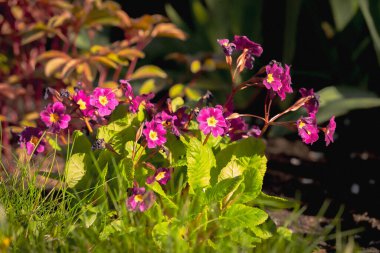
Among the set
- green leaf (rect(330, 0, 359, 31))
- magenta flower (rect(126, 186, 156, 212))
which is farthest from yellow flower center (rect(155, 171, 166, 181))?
green leaf (rect(330, 0, 359, 31))

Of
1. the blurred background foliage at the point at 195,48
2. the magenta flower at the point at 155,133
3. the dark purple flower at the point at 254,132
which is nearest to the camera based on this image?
the magenta flower at the point at 155,133

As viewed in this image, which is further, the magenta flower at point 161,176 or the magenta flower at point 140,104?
the magenta flower at point 140,104

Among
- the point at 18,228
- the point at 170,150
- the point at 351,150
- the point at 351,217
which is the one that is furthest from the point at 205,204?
the point at 351,150

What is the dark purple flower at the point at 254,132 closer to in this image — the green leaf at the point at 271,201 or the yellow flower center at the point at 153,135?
the green leaf at the point at 271,201

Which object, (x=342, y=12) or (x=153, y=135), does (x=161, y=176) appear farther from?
(x=342, y=12)

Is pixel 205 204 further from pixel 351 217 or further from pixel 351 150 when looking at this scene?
pixel 351 150

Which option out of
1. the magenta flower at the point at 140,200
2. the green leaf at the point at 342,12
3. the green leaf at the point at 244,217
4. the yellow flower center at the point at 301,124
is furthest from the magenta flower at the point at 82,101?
the green leaf at the point at 342,12

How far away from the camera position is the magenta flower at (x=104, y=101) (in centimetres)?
245

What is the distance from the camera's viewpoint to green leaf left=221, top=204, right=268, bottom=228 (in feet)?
7.61

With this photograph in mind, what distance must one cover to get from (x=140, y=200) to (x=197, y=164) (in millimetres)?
250

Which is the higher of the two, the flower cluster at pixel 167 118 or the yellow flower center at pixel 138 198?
the flower cluster at pixel 167 118

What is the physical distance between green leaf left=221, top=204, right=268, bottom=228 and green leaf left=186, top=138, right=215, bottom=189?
0.44 ft

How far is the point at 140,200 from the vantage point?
7.34 ft

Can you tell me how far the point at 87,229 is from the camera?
2246 millimetres
